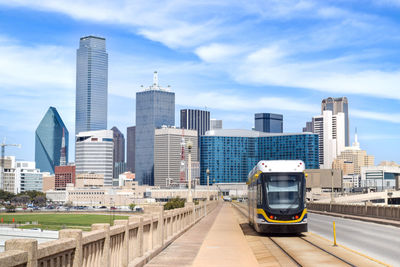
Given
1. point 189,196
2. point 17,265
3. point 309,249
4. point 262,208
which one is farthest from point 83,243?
point 189,196

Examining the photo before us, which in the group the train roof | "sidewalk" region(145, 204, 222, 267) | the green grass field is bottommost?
the green grass field

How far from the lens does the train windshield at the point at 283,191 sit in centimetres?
2788

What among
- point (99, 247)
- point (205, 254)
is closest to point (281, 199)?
point (205, 254)

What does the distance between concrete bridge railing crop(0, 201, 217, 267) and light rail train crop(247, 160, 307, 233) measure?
8.61 m

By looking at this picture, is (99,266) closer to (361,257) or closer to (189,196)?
(361,257)

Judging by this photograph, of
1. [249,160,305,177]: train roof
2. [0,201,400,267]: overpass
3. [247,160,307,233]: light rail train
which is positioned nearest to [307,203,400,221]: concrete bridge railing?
[0,201,400,267]: overpass

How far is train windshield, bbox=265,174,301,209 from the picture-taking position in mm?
27875

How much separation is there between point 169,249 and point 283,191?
29.8 feet

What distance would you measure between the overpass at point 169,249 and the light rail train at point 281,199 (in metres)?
0.80

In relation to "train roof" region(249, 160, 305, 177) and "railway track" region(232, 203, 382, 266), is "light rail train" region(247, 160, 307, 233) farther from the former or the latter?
"railway track" region(232, 203, 382, 266)

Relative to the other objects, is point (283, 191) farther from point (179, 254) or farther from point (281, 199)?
point (179, 254)

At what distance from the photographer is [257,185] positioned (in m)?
29.6

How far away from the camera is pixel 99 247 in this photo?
10.7 metres

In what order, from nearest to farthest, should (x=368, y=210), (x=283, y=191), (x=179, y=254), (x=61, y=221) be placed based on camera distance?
(x=179, y=254), (x=283, y=191), (x=368, y=210), (x=61, y=221)
